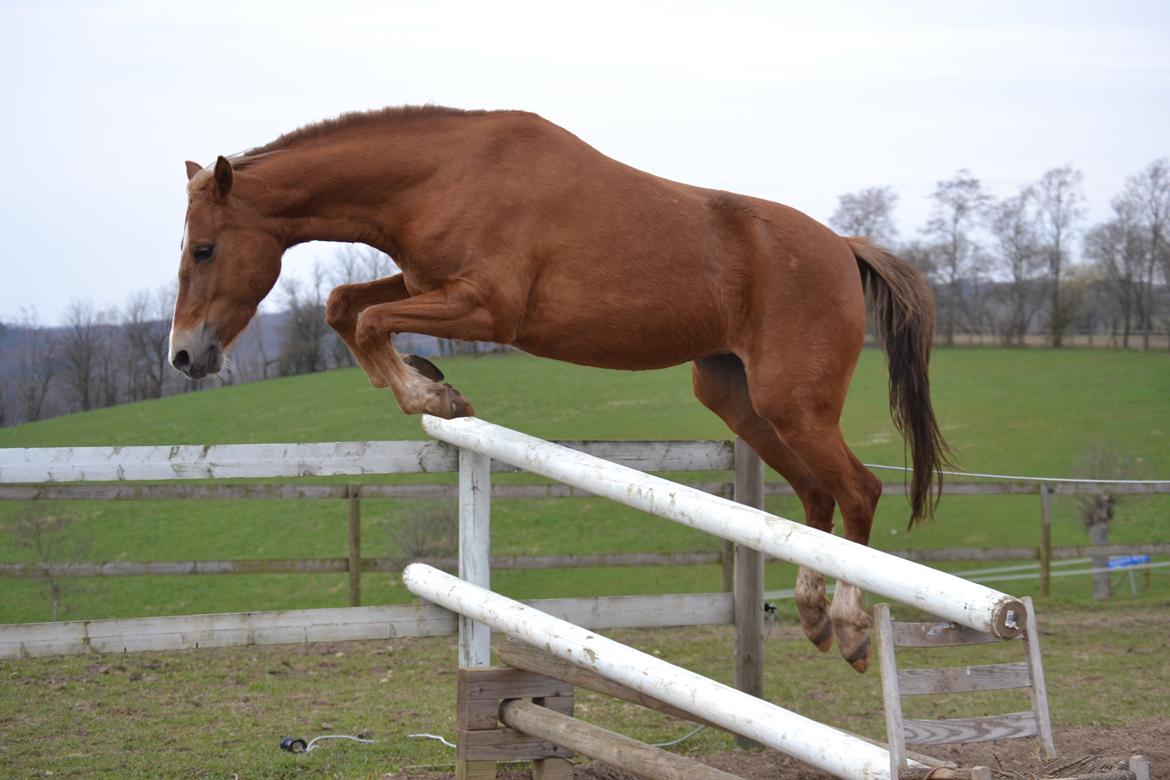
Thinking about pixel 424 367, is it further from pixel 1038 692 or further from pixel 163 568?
pixel 163 568

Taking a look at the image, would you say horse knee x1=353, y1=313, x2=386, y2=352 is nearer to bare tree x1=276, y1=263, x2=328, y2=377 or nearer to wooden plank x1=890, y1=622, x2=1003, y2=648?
wooden plank x1=890, y1=622, x2=1003, y2=648

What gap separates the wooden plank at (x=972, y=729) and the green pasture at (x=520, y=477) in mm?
8061

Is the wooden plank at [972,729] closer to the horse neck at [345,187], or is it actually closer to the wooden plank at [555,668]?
the wooden plank at [555,668]

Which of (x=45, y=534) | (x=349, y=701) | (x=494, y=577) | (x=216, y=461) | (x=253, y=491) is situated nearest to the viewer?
(x=216, y=461)

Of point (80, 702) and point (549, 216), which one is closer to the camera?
point (549, 216)

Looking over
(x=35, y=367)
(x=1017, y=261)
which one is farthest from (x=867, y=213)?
(x=35, y=367)

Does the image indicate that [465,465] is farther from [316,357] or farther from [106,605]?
[316,357]

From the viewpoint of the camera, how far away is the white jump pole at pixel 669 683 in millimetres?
2227

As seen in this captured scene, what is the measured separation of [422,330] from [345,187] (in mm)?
607

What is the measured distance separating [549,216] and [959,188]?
142 feet

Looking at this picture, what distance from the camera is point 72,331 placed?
14.9m

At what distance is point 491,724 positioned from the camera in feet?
11.9

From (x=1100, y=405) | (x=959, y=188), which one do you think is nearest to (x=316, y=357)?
(x=1100, y=405)

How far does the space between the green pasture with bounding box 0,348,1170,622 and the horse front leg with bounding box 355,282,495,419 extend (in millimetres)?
7524
